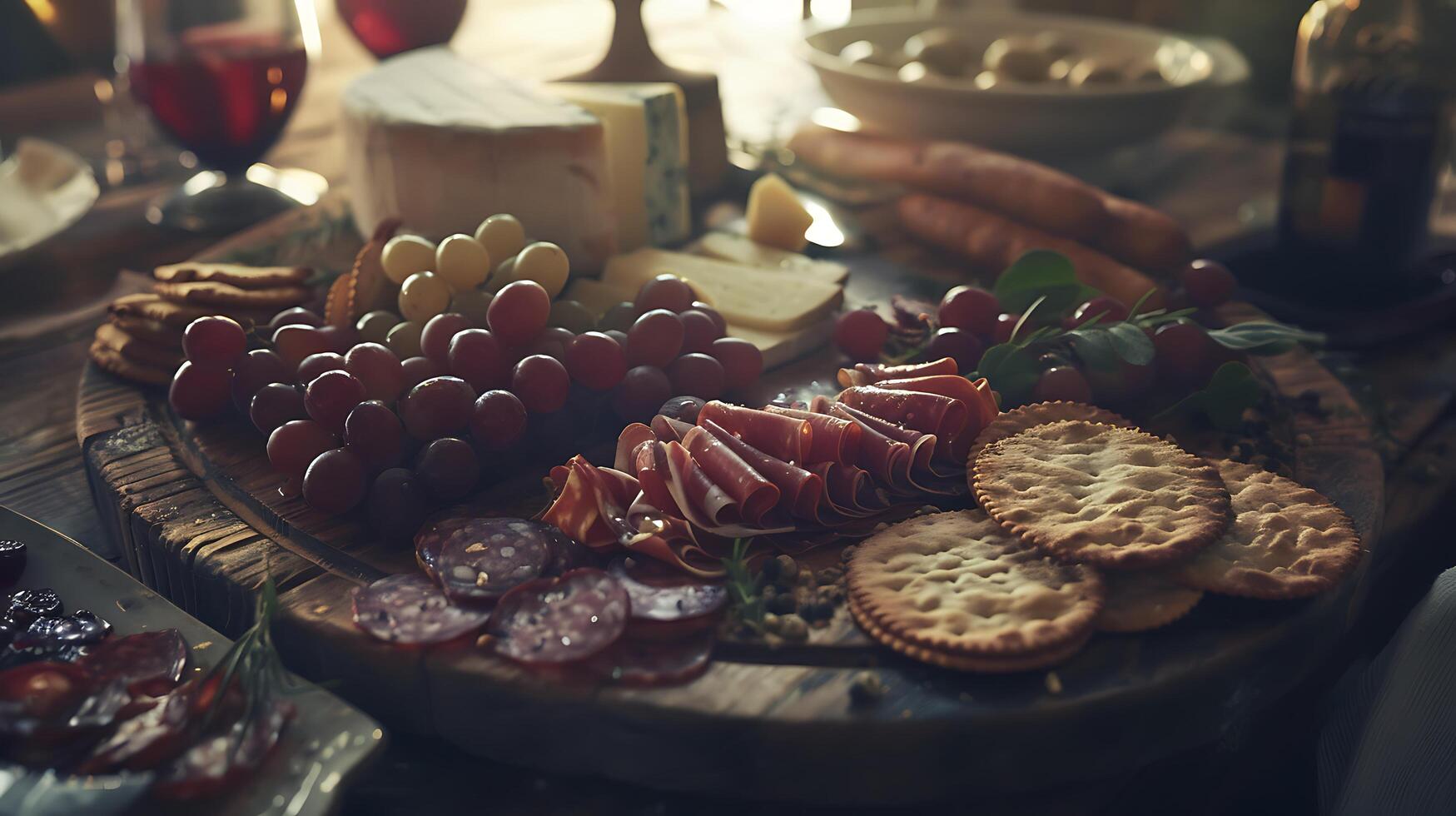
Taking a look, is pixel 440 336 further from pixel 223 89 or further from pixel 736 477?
pixel 223 89

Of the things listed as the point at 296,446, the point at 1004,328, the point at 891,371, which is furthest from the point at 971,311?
the point at 296,446

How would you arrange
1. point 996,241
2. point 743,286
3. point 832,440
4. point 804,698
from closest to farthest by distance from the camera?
point 804,698
point 832,440
point 743,286
point 996,241

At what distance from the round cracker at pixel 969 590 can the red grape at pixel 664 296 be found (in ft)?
1.28

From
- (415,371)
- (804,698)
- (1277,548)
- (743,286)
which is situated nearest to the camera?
(804,698)

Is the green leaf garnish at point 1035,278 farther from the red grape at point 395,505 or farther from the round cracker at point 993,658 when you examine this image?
the red grape at point 395,505

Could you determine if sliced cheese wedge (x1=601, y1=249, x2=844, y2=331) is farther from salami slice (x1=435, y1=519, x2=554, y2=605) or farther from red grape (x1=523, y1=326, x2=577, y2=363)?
salami slice (x1=435, y1=519, x2=554, y2=605)

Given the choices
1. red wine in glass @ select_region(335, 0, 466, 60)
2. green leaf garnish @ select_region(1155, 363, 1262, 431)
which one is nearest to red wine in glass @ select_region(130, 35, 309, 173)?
red wine in glass @ select_region(335, 0, 466, 60)

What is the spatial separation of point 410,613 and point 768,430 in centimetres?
32

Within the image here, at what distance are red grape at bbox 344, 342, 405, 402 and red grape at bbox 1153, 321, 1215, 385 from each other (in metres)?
0.73

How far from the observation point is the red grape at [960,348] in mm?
1157

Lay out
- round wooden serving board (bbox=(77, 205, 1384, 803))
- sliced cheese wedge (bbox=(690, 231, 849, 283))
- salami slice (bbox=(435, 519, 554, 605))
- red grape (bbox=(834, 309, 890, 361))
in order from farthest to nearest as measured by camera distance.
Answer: sliced cheese wedge (bbox=(690, 231, 849, 283))
red grape (bbox=(834, 309, 890, 361))
salami slice (bbox=(435, 519, 554, 605))
round wooden serving board (bbox=(77, 205, 1384, 803))

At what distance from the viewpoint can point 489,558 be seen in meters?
0.85

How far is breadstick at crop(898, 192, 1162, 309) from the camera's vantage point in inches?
53.9

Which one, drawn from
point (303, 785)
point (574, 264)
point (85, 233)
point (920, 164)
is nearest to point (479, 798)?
point (303, 785)
